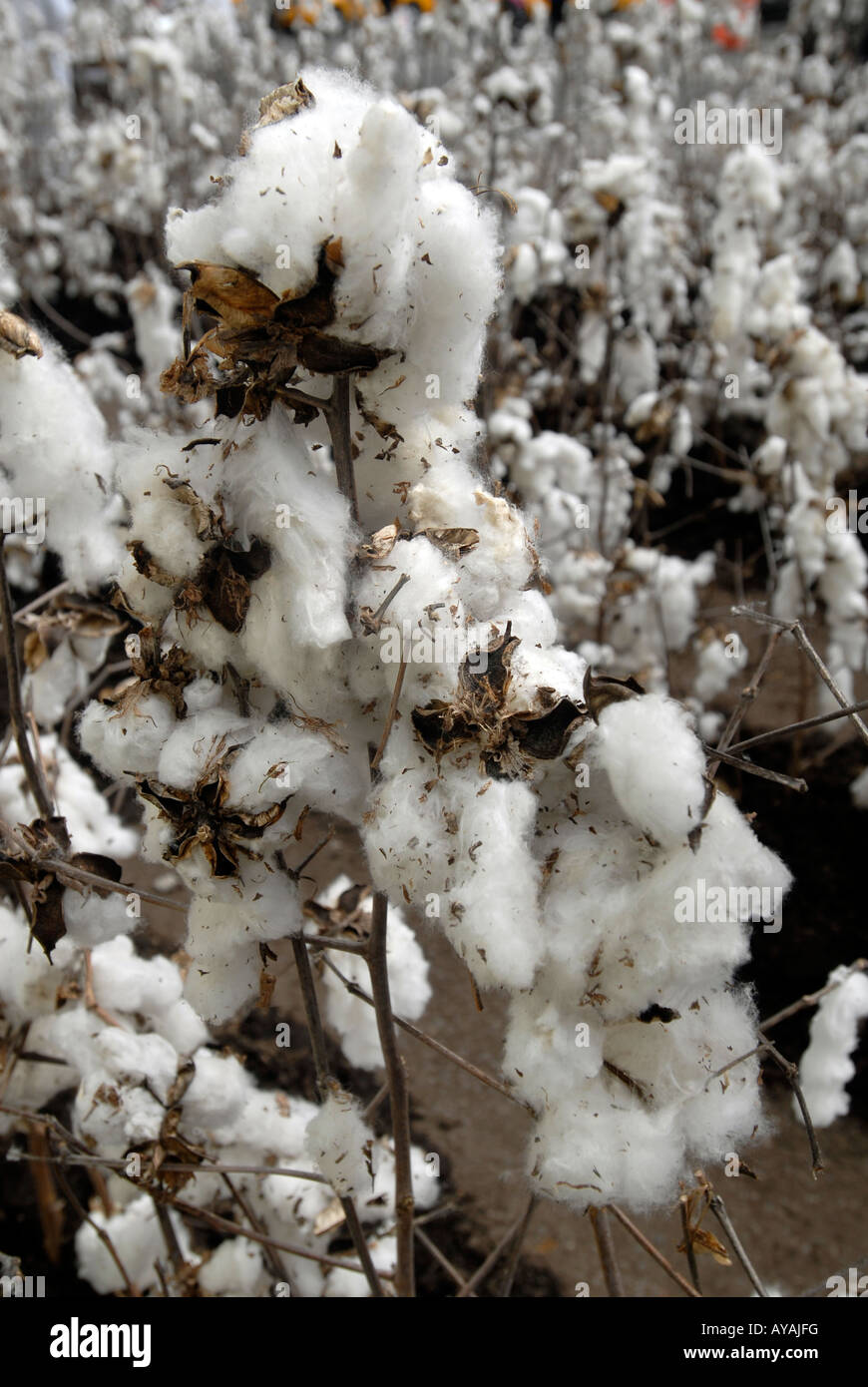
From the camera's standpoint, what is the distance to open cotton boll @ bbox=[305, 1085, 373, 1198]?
0.98m

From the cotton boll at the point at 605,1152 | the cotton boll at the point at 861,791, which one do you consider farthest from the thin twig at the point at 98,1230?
the cotton boll at the point at 861,791

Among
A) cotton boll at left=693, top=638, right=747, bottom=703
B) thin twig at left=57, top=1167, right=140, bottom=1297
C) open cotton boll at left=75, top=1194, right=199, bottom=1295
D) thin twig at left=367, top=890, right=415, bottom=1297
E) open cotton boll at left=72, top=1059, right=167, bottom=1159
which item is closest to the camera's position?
thin twig at left=367, top=890, right=415, bottom=1297

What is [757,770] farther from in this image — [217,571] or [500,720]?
[217,571]

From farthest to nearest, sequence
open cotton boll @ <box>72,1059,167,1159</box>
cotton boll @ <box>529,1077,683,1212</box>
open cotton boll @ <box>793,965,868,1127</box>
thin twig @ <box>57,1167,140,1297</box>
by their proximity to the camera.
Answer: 1. open cotton boll @ <box>793,965,868,1127</box>
2. thin twig @ <box>57,1167,140,1297</box>
3. open cotton boll @ <box>72,1059,167,1159</box>
4. cotton boll @ <box>529,1077,683,1212</box>

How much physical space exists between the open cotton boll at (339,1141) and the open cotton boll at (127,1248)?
785mm

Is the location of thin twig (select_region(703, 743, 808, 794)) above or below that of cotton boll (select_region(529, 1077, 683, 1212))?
above

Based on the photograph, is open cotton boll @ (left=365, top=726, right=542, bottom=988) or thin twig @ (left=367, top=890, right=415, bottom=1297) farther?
thin twig @ (left=367, top=890, right=415, bottom=1297)

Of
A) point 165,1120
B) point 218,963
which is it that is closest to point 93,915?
point 218,963

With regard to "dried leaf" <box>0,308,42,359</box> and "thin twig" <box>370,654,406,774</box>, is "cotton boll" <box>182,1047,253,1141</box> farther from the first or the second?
"dried leaf" <box>0,308,42,359</box>

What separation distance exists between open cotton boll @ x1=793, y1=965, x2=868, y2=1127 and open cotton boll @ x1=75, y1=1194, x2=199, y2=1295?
3.34 feet

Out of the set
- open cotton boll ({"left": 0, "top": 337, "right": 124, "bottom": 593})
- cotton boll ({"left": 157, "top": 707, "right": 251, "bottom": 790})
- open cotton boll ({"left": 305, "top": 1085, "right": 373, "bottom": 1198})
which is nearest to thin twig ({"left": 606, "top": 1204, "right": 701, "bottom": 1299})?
open cotton boll ({"left": 305, "top": 1085, "right": 373, "bottom": 1198})

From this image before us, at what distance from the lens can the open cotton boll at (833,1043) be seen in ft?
4.72

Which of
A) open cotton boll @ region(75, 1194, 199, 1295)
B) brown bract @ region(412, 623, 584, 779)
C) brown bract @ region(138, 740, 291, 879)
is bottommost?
open cotton boll @ region(75, 1194, 199, 1295)
